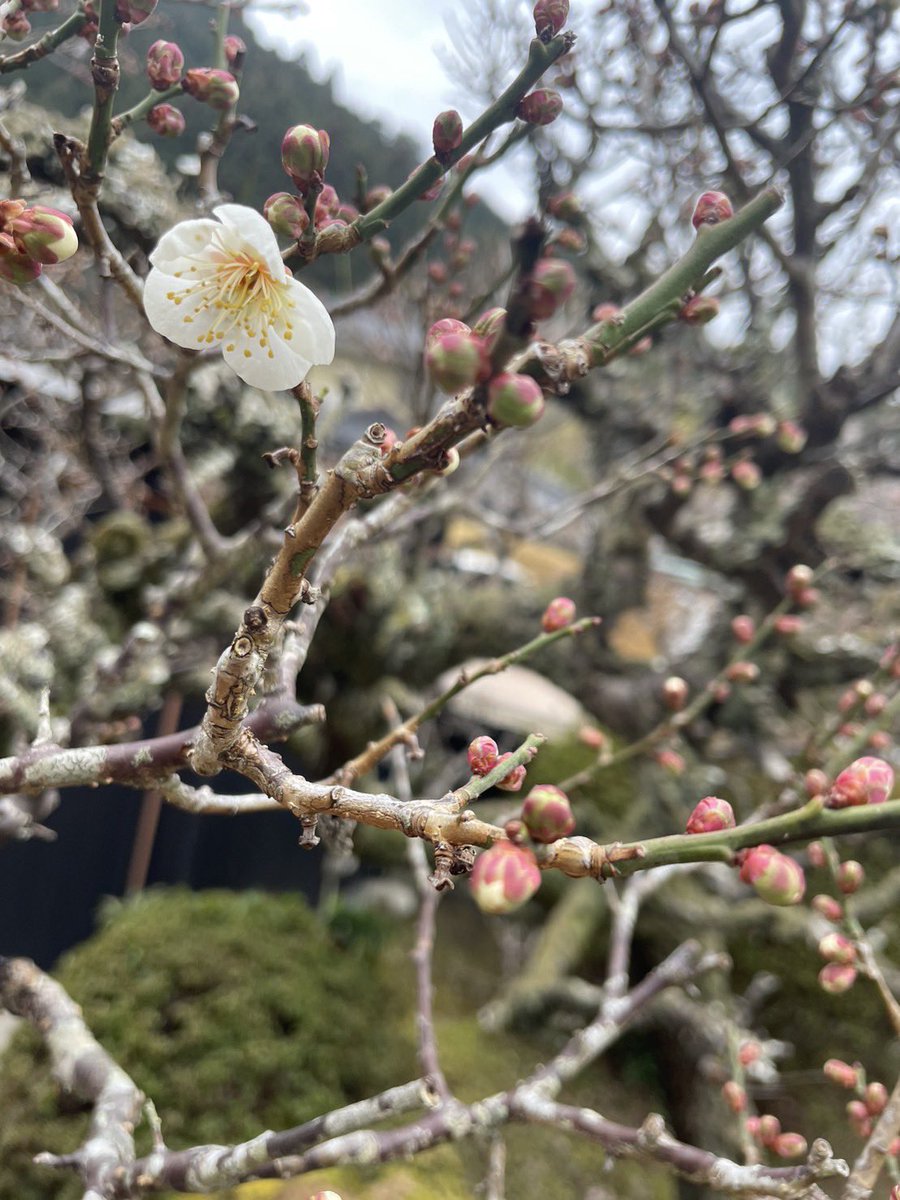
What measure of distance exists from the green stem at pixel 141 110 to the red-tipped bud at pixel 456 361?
30.2 inches

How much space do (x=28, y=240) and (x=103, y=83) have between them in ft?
0.99

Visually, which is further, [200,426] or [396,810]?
[200,426]

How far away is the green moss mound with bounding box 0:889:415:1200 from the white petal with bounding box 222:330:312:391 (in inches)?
78.5

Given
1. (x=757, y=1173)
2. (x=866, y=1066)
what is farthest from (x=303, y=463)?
(x=866, y=1066)

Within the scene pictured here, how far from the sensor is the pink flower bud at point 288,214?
69 cm

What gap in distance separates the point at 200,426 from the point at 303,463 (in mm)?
2513

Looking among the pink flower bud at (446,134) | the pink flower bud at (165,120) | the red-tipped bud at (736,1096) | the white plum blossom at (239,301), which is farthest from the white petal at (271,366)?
the red-tipped bud at (736,1096)

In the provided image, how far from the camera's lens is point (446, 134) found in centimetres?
69

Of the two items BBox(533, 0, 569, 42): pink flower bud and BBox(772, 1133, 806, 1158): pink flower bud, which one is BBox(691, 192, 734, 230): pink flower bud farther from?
BBox(772, 1133, 806, 1158): pink flower bud

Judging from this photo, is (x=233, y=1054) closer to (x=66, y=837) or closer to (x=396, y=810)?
(x=66, y=837)

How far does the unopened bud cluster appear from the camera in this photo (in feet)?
2.11

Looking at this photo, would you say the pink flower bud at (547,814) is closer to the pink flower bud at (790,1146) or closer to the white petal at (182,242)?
the white petal at (182,242)

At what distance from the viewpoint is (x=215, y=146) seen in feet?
4.31

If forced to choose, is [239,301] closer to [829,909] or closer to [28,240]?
[28,240]
